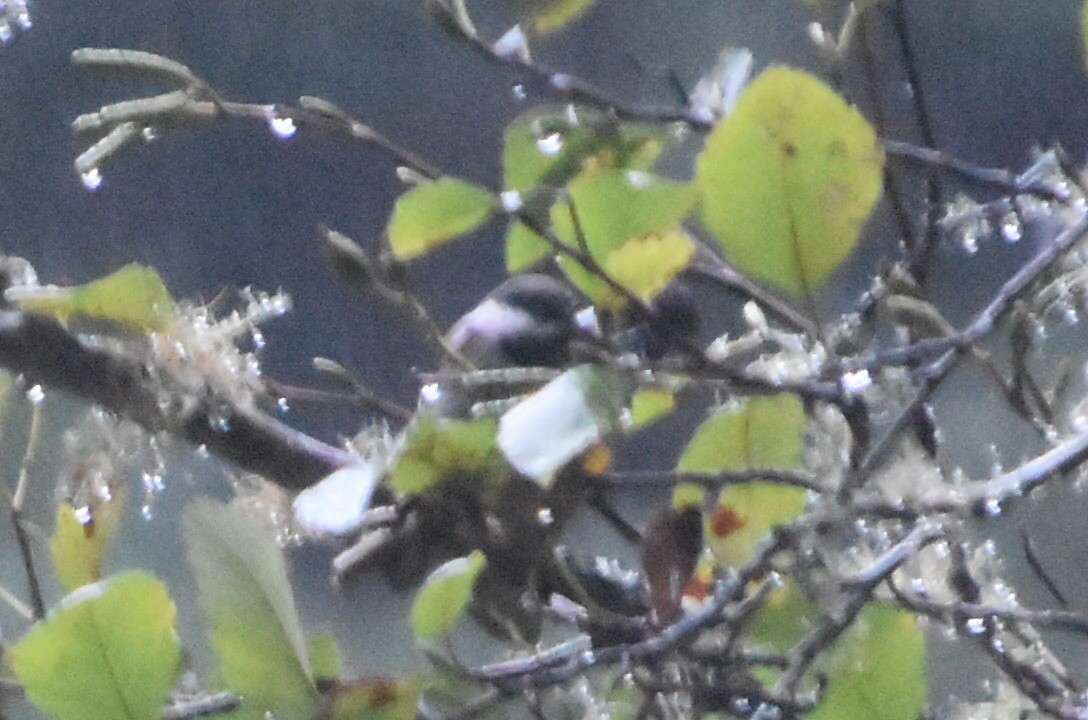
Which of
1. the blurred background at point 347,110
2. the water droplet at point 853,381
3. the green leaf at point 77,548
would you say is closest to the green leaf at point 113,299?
the green leaf at point 77,548

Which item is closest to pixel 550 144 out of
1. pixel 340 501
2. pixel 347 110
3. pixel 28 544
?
pixel 340 501

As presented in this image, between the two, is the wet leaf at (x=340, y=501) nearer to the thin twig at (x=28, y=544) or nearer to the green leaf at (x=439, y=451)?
the green leaf at (x=439, y=451)

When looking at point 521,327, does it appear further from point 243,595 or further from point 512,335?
point 243,595

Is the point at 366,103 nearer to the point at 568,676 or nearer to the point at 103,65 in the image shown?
the point at 103,65

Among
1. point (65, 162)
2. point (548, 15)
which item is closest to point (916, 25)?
point (548, 15)

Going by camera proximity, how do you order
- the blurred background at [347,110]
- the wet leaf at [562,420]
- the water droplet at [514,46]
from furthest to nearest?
1. the blurred background at [347,110]
2. the water droplet at [514,46]
3. the wet leaf at [562,420]

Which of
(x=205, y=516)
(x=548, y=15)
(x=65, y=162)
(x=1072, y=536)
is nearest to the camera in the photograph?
(x=205, y=516)
